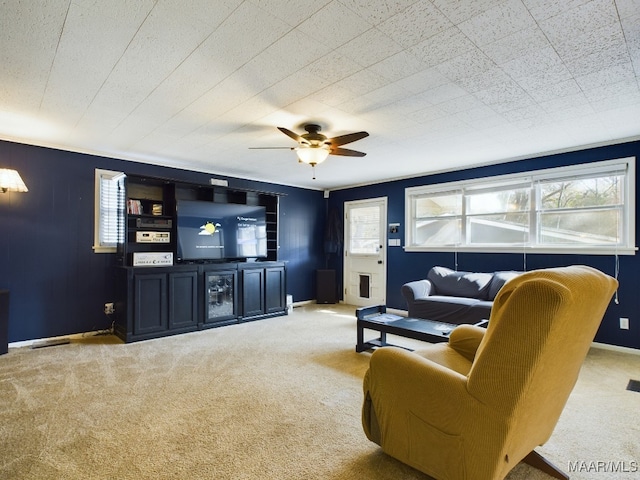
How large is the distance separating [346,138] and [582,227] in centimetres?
329

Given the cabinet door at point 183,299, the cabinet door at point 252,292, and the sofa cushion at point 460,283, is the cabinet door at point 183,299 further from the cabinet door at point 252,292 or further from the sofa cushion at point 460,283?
the sofa cushion at point 460,283

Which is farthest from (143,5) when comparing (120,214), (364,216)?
(364,216)

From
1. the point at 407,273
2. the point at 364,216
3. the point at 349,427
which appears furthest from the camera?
the point at 364,216

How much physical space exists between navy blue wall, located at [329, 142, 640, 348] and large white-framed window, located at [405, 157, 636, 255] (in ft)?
0.31

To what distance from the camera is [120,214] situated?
450 cm

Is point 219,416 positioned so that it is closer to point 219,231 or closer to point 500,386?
point 500,386

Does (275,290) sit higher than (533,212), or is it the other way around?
(533,212)

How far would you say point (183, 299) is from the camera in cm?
453

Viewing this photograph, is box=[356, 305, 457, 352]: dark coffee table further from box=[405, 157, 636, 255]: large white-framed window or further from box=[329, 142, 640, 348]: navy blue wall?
box=[405, 157, 636, 255]: large white-framed window

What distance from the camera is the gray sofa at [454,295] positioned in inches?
163

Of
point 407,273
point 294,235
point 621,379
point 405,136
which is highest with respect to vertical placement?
point 405,136

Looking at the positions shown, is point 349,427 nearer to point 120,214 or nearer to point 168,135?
point 168,135

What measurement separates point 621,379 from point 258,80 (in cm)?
397

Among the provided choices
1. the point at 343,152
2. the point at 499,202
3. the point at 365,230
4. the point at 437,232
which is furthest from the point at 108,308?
the point at 499,202
